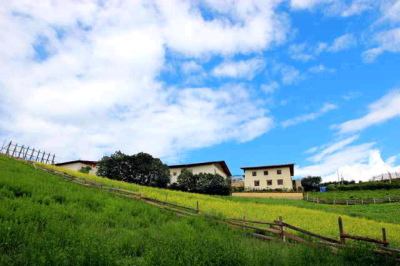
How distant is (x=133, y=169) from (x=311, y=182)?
4378 cm

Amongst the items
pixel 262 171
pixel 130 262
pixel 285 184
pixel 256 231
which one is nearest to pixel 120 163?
pixel 262 171

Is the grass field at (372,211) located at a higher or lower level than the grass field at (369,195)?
lower

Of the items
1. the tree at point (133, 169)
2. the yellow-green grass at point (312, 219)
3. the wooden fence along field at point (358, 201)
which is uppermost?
the tree at point (133, 169)

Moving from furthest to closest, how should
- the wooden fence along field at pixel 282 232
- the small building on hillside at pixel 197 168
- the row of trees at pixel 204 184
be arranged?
the small building on hillside at pixel 197 168
the row of trees at pixel 204 184
the wooden fence along field at pixel 282 232

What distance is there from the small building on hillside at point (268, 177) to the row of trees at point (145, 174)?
11.3m

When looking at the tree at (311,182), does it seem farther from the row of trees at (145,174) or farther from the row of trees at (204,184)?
the row of trees at (145,174)

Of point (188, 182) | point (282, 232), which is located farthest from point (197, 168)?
point (282, 232)

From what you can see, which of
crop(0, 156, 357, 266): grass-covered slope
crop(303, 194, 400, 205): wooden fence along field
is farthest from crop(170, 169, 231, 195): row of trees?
crop(0, 156, 357, 266): grass-covered slope

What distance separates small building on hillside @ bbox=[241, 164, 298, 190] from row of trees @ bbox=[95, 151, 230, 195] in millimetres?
11269

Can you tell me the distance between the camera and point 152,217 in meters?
13.2

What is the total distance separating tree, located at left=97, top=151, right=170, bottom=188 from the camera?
4784 cm

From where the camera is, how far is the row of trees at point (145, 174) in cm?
4794

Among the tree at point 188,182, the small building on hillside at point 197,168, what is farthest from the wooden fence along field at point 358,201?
the small building on hillside at point 197,168

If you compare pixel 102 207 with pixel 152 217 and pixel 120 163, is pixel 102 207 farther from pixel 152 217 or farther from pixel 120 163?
pixel 120 163
